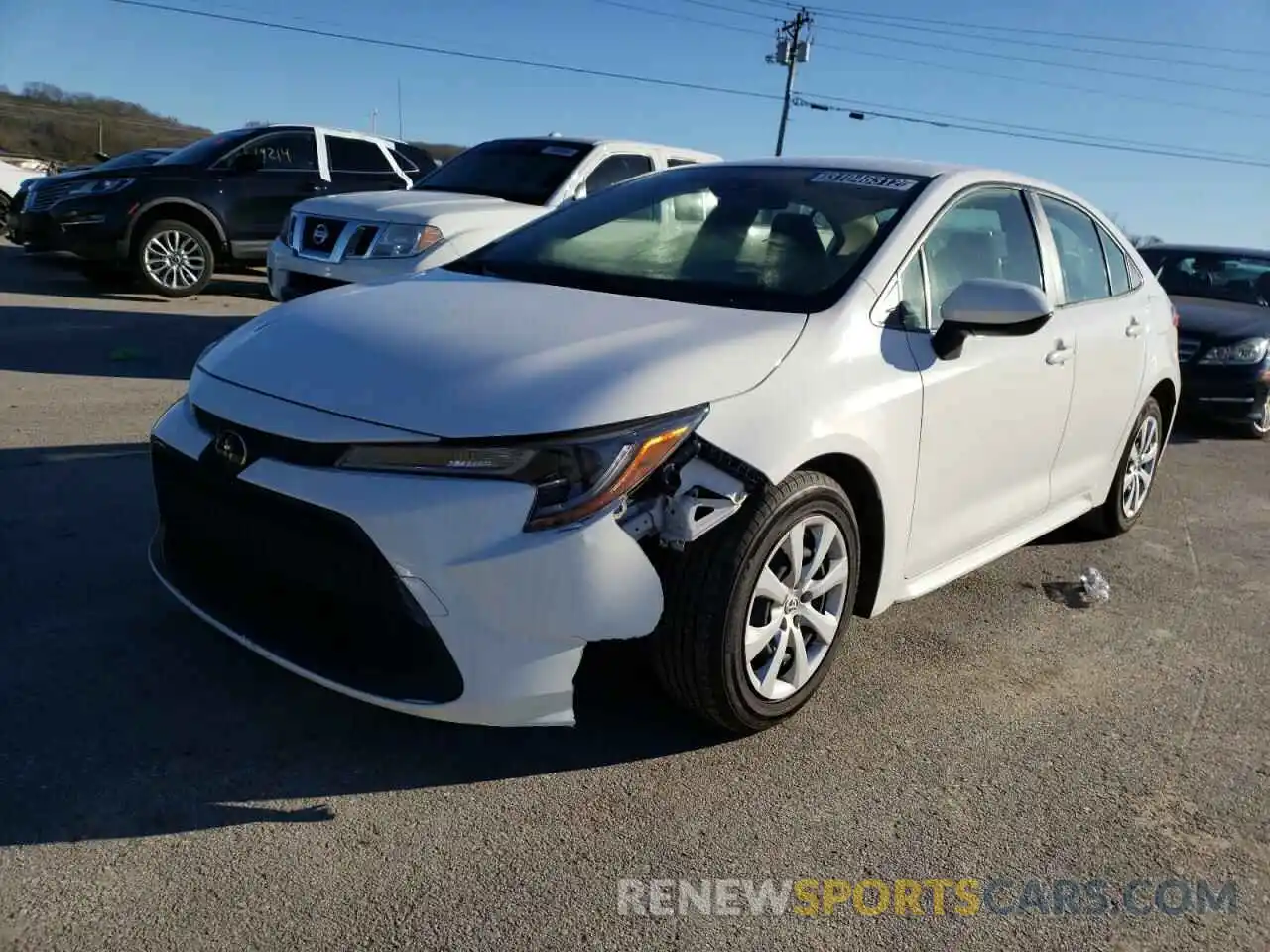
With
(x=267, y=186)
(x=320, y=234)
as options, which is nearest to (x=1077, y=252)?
(x=320, y=234)

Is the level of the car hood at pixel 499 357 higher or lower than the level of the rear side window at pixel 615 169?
lower

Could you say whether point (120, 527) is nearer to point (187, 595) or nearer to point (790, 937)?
point (187, 595)

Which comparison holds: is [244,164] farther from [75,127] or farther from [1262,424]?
[75,127]

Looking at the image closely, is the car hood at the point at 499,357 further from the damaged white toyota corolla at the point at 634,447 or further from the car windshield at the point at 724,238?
the car windshield at the point at 724,238

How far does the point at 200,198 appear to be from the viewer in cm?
1084

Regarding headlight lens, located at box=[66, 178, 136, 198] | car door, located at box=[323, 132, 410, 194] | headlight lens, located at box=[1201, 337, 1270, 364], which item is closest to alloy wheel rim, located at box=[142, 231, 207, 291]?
headlight lens, located at box=[66, 178, 136, 198]

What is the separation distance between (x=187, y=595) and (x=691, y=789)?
4.69 ft

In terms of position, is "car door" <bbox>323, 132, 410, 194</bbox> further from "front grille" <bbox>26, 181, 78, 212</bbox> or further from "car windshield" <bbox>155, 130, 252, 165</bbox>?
"front grille" <bbox>26, 181, 78, 212</bbox>

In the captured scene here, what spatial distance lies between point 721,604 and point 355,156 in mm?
10242

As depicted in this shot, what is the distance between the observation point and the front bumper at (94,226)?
34.6 ft

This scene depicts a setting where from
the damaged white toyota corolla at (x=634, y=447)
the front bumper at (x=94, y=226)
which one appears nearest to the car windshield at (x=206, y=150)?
the front bumper at (x=94, y=226)

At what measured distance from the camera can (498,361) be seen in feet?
9.20

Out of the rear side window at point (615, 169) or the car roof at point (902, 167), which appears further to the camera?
the rear side window at point (615, 169)

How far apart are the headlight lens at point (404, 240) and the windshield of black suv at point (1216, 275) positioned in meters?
6.17
